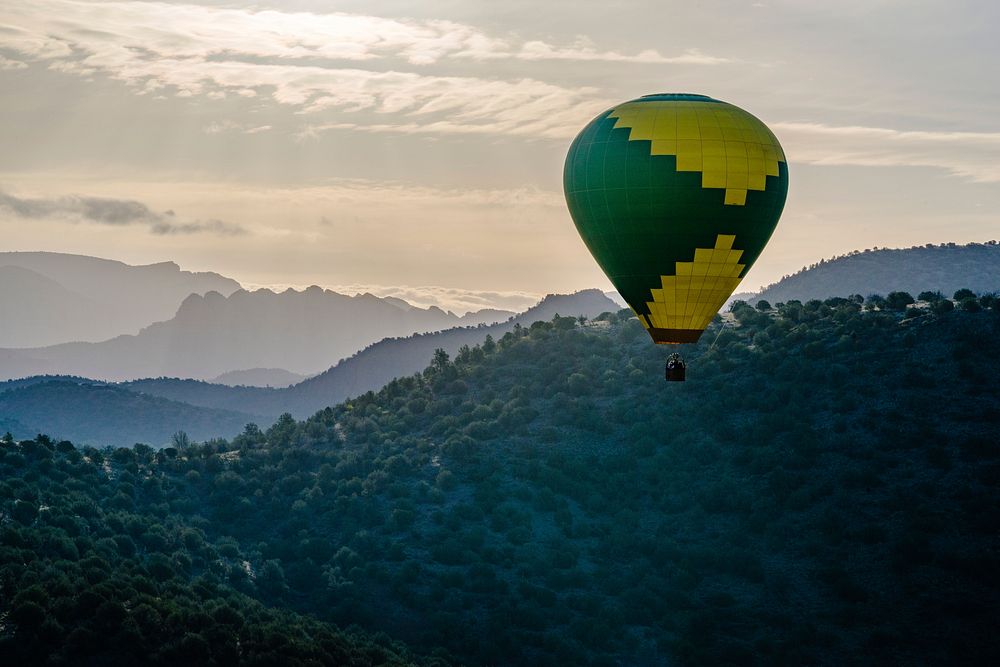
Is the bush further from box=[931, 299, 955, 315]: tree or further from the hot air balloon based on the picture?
the hot air balloon

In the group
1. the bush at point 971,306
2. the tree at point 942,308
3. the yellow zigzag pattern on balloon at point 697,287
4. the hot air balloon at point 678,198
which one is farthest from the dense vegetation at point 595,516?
the hot air balloon at point 678,198

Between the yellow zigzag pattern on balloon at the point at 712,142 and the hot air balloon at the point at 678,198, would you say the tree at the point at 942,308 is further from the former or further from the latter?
the yellow zigzag pattern on balloon at the point at 712,142

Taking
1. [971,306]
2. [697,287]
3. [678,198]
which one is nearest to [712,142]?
[678,198]

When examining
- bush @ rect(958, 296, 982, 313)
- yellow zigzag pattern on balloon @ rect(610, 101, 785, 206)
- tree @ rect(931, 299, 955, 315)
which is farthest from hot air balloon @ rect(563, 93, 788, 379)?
bush @ rect(958, 296, 982, 313)

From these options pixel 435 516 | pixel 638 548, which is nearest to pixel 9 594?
pixel 435 516

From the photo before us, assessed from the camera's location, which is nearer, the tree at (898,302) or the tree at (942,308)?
the tree at (942,308)

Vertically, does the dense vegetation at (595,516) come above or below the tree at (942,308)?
below

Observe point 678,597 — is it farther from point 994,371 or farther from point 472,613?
point 994,371
